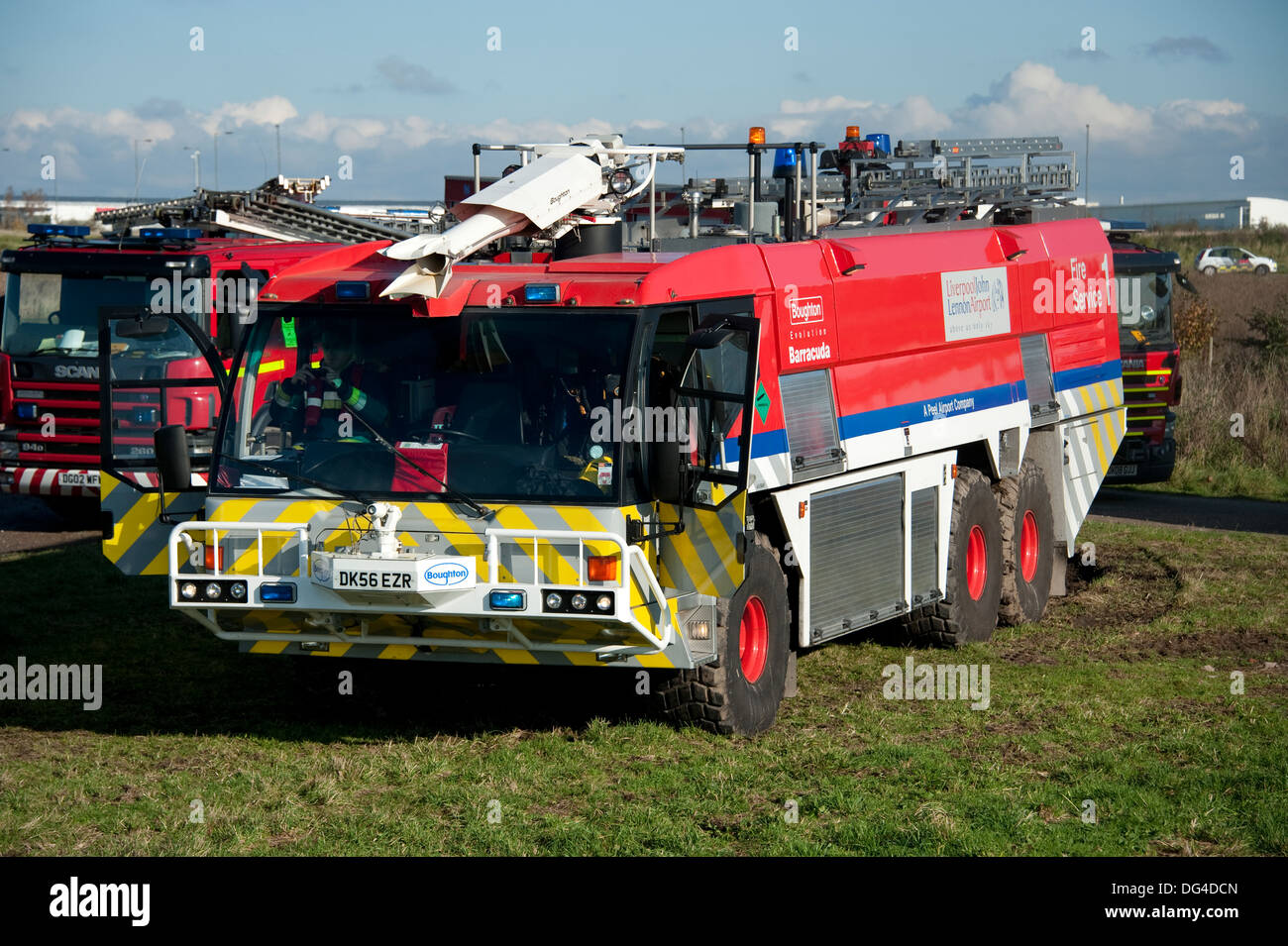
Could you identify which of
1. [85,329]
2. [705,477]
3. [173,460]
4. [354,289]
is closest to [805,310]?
[705,477]

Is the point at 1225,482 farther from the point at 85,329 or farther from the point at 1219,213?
the point at 1219,213

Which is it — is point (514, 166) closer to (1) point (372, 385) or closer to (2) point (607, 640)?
(1) point (372, 385)

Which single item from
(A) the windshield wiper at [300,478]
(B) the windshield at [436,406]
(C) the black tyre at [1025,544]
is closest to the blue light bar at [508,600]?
(B) the windshield at [436,406]

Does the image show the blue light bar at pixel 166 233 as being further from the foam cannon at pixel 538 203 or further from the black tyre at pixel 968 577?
the black tyre at pixel 968 577

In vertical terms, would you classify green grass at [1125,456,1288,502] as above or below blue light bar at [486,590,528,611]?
below

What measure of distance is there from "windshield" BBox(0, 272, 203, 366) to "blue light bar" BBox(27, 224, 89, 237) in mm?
486

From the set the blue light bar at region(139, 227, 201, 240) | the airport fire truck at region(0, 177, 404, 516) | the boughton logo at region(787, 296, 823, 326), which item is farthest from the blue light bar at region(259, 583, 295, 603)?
the blue light bar at region(139, 227, 201, 240)

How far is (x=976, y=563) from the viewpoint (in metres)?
12.2

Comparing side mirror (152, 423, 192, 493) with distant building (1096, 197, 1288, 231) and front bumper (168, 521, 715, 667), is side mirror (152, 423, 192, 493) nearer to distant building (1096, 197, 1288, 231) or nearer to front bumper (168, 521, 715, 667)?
front bumper (168, 521, 715, 667)

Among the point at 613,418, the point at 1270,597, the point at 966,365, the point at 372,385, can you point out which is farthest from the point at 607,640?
the point at 1270,597

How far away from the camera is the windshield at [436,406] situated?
8031 millimetres

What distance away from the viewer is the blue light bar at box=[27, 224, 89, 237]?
636 inches

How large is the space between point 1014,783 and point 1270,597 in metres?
6.22

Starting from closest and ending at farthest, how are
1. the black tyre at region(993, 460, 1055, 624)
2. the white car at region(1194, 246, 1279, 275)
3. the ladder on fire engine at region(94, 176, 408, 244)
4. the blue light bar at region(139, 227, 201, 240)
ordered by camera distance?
the black tyre at region(993, 460, 1055, 624) < the blue light bar at region(139, 227, 201, 240) < the ladder on fire engine at region(94, 176, 408, 244) < the white car at region(1194, 246, 1279, 275)
